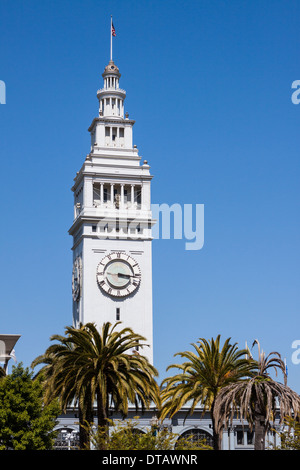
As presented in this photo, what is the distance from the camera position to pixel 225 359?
252ft

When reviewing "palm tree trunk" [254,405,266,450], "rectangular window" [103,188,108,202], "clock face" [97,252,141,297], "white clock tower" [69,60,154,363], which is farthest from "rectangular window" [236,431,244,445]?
"rectangular window" [103,188,108,202]

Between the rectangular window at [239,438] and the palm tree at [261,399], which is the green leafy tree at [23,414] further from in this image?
the rectangular window at [239,438]

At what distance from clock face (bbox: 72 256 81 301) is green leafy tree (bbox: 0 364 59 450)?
150 ft

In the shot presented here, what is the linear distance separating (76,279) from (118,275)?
6229mm

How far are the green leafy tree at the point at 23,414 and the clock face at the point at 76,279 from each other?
150 feet

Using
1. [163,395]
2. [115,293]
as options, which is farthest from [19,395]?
[115,293]

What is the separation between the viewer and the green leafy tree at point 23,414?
69375 millimetres

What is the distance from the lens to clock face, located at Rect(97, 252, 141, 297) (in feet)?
382

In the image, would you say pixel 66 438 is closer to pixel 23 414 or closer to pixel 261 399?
pixel 23 414

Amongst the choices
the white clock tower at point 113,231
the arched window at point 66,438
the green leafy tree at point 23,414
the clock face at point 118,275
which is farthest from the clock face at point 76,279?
the green leafy tree at point 23,414

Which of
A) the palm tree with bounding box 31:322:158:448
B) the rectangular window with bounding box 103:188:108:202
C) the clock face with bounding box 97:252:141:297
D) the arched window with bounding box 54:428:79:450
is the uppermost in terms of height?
the rectangular window with bounding box 103:188:108:202

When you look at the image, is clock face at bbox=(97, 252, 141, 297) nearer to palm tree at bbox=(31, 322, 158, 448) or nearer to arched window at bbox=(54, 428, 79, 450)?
arched window at bbox=(54, 428, 79, 450)
